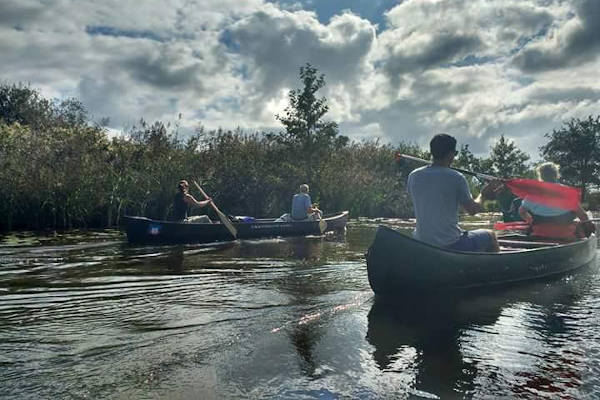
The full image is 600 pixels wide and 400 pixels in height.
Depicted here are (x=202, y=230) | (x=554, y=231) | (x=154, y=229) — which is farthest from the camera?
(x=202, y=230)

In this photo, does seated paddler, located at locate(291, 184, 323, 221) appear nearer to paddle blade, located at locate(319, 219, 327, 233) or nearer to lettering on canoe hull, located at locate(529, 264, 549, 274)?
paddle blade, located at locate(319, 219, 327, 233)

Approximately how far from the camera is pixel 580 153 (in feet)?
117

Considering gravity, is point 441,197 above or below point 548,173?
below

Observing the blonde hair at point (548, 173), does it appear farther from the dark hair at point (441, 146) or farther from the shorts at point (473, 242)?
the dark hair at point (441, 146)

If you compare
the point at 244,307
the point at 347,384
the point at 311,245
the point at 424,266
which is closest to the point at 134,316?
the point at 244,307

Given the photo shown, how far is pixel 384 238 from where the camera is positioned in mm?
5797

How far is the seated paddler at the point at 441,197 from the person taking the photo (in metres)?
5.65

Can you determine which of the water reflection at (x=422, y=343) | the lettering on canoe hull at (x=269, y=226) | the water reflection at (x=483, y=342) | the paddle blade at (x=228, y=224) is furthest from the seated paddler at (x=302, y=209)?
the water reflection at (x=422, y=343)

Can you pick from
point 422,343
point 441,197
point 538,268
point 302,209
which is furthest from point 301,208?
point 422,343

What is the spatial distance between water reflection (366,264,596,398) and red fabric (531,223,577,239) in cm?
248

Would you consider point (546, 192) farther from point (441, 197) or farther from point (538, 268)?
point (441, 197)

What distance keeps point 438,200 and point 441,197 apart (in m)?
0.05

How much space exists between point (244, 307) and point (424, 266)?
6.59 ft

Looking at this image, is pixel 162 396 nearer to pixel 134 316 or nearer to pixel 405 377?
pixel 405 377
